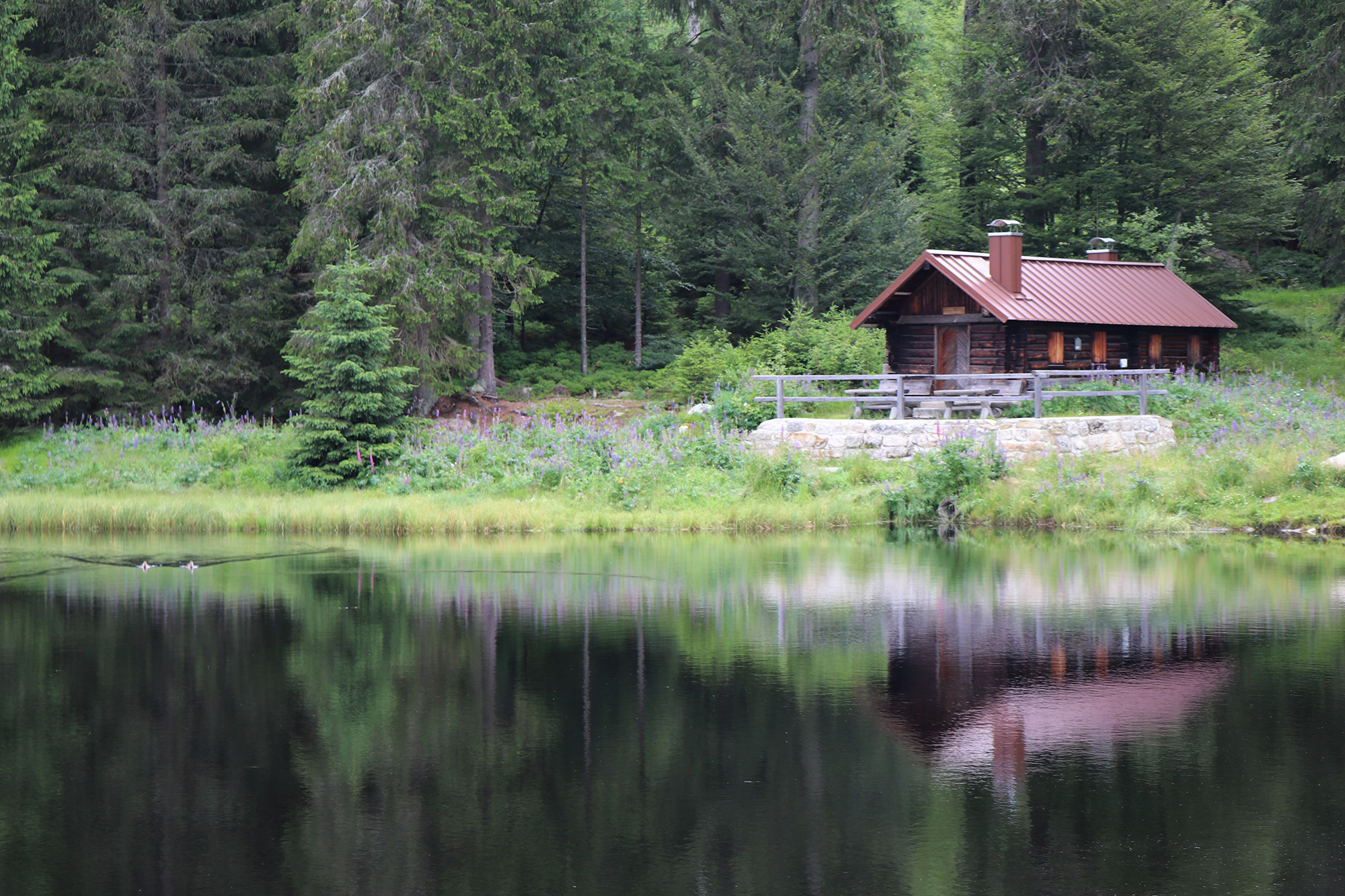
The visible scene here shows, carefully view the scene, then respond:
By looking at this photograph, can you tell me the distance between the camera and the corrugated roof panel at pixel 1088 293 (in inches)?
1261

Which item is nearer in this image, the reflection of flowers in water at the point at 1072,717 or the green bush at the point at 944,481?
the reflection of flowers in water at the point at 1072,717

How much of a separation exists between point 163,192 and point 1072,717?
3159cm

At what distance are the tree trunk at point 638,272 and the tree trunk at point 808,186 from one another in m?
5.23

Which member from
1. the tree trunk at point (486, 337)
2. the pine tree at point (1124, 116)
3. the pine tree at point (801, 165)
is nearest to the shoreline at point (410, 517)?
the tree trunk at point (486, 337)

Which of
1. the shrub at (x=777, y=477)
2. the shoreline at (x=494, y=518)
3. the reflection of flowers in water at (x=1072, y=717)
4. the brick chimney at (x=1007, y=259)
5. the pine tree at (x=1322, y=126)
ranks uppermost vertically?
the pine tree at (x=1322, y=126)

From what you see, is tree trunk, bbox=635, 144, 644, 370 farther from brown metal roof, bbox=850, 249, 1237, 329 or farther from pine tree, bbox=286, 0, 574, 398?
brown metal roof, bbox=850, 249, 1237, 329

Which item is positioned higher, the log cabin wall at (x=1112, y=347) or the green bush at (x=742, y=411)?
the log cabin wall at (x=1112, y=347)

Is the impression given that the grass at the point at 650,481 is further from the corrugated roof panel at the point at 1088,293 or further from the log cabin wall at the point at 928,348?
the corrugated roof panel at the point at 1088,293

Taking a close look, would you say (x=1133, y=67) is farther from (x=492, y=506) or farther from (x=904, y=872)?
(x=904, y=872)

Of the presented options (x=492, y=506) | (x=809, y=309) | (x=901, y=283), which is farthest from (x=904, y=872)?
(x=809, y=309)

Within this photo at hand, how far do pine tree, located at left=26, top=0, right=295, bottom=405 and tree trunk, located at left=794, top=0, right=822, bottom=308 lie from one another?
15513 millimetres

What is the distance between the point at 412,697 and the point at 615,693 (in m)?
1.67

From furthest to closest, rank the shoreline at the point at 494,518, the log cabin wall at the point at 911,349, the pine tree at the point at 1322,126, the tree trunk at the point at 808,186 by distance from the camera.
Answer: the tree trunk at the point at 808,186 < the log cabin wall at the point at 911,349 < the pine tree at the point at 1322,126 < the shoreline at the point at 494,518

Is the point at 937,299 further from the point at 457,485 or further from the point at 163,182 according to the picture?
the point at 163,182
